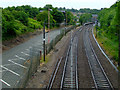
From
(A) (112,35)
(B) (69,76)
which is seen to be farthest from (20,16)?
(B) (69,76)

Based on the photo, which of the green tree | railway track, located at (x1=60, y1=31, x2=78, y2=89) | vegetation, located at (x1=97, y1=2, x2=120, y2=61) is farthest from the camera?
the green tree

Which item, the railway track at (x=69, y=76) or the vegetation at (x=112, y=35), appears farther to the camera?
the vegetation at (x=112, y=35)

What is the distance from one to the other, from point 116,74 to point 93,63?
3595 mm

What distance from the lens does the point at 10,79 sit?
39.6 ft

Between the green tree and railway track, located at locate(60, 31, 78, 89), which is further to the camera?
the green tree

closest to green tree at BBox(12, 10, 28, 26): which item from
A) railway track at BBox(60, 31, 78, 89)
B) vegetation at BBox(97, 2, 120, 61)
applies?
vegetation at BBox(97, 2, 120, 61)

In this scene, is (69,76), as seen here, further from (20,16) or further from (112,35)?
(20,16)

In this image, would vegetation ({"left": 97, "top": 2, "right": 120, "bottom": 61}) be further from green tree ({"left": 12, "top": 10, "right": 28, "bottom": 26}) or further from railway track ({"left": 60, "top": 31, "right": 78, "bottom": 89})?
green tree ({"left": 12, "top": 10, "right": 28, "bottom": 26})

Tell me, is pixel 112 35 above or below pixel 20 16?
below

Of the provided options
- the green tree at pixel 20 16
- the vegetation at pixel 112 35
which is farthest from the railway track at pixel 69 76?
the green tree at pixel 20 16

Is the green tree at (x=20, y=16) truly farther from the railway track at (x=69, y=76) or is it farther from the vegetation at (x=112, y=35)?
the railway track at (x=69, y=76)

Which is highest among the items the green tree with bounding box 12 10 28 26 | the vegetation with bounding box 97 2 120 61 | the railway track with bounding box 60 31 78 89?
the green tree with bounding box 12 10 28 26

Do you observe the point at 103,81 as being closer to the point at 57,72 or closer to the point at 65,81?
the point at 65,81

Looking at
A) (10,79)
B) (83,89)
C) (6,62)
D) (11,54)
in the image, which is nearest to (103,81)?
(83,89)
